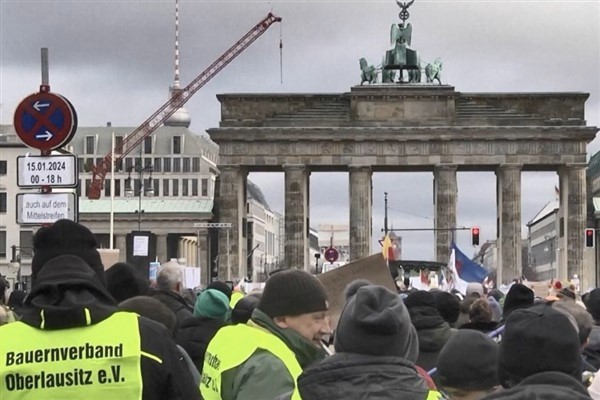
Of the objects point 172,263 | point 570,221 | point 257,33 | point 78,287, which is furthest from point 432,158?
point 78,287

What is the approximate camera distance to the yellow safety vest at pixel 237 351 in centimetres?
691

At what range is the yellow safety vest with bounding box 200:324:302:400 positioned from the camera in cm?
691

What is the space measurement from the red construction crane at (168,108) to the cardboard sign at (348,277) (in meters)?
115

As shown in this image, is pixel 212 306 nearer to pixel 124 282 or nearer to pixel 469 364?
pixel 124 282

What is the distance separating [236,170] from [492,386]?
84.0 metres

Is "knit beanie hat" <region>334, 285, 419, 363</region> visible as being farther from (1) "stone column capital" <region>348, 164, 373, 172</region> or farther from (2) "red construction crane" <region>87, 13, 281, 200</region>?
(2) "red construction crane" <region>87, 13, 281, 200</region>

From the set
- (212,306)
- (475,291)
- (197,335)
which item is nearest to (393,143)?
(475,291)

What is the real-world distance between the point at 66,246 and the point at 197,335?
458 centimetres

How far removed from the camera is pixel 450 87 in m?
90.8

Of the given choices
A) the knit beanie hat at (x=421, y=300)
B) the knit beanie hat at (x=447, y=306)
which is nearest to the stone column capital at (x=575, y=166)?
the knit beanie hat at (x=447, y=306)

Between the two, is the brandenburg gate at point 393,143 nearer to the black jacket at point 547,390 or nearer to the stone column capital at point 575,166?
the stone column capital at point 575,166

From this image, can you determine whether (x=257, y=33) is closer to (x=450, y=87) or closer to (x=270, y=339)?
(x=450, y=87)

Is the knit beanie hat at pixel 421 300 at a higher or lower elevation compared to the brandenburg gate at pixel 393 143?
lower

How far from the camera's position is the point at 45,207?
14438 mm
